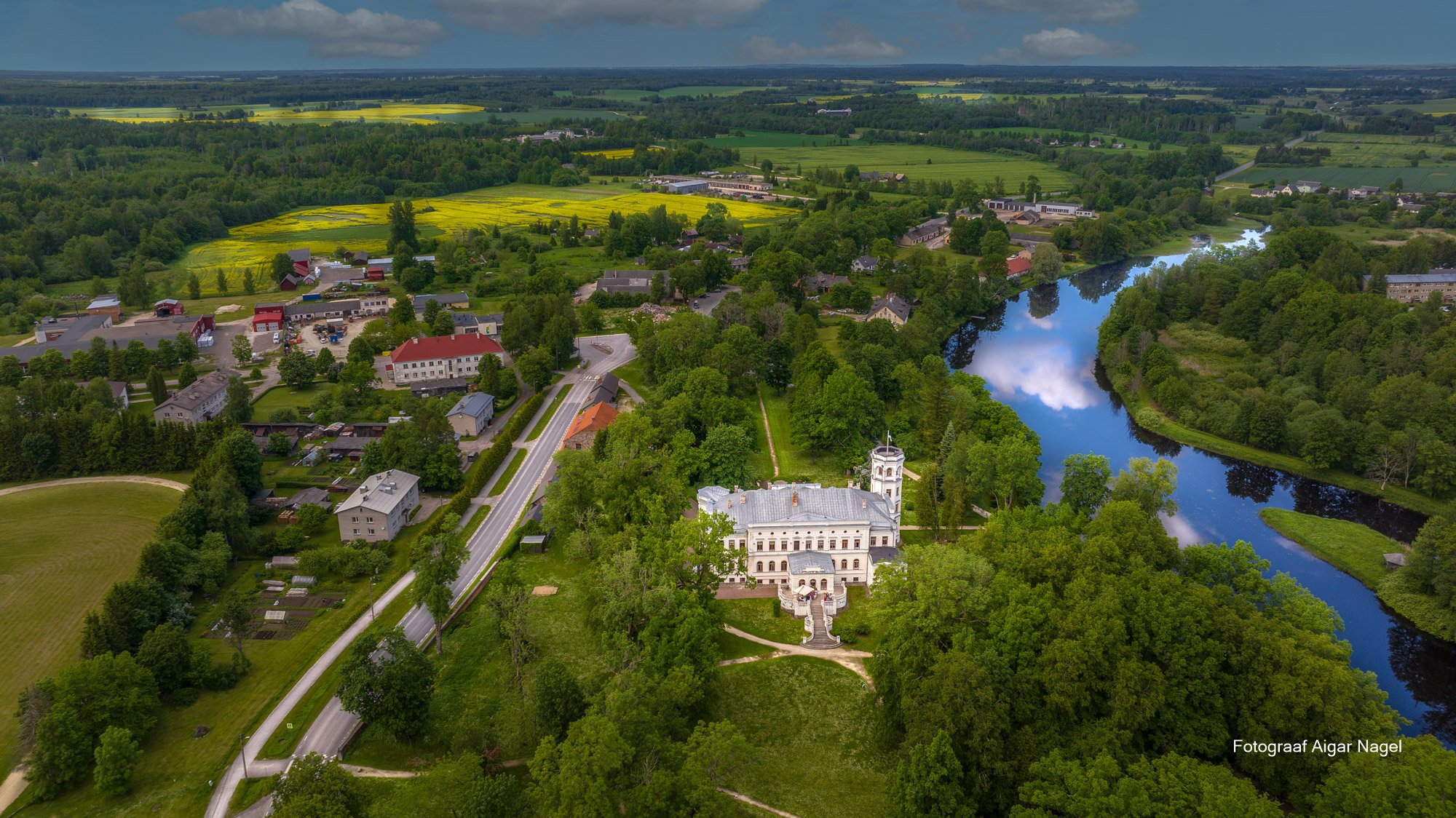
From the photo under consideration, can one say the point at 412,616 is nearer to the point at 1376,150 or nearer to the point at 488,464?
the point at 488,464

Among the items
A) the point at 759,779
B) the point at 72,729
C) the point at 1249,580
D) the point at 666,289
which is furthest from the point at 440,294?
the point at 1249,580

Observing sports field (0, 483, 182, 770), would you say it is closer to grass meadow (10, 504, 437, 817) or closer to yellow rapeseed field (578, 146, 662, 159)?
grass meadow (10, 504, 437, 817)

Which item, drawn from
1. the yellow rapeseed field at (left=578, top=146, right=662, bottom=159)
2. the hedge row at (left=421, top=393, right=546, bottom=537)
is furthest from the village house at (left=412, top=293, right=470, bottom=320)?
the yellow rapeseed field at (left=578, top=146, right=662, bottom=159)

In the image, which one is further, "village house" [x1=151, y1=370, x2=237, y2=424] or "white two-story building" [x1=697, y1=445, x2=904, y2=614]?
"village house" [x1=151, y1=370, x2=237, y2=424]

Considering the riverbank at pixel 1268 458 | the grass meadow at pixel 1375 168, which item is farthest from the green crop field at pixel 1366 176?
the riverbank at pixel 1268 458

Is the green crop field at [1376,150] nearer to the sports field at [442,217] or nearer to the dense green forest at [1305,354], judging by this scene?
the dense green forest at [1305,354]

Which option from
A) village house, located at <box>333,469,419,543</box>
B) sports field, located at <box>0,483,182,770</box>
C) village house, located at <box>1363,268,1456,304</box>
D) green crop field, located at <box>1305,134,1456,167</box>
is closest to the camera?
sports field, located at <box>0,483,182,770</box>
